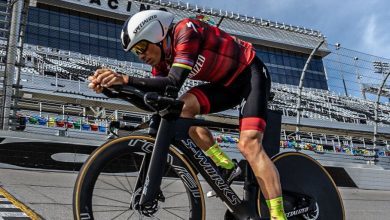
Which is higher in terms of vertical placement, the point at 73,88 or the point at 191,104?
the point at 73,88

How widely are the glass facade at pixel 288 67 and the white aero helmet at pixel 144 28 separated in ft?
155

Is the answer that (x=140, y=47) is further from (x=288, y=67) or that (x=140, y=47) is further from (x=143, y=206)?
(x=288, y=67)

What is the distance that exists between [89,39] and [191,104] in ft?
137

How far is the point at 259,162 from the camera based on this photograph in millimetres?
2643

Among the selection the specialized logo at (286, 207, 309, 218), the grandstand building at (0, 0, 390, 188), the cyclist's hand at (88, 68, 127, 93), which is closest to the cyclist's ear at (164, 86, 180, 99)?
the cyclist's hand at (88, 68, 127, 93)

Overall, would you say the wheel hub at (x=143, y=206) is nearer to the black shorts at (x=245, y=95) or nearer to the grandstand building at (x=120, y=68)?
the black shorts at (x=245, y=95)

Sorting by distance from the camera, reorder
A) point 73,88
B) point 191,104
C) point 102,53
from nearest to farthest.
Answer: point 191,104 → point 73,88 → point 102,53

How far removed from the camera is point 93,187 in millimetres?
2156

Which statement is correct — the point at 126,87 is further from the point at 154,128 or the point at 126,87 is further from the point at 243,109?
the point at 243,109

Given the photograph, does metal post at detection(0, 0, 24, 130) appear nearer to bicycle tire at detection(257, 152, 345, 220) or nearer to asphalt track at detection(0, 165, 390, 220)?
asphalt track at detection(0, 165, 390, 220)

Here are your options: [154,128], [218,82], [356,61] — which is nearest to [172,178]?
[154,128]

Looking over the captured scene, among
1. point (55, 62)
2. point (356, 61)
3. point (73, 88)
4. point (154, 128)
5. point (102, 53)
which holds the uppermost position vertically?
point (102, 53)

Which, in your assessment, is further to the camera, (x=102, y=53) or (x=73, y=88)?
(x=102, y=53)

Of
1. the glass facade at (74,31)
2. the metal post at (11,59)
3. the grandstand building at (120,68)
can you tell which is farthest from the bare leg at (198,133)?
the glass facade at (74,31)
